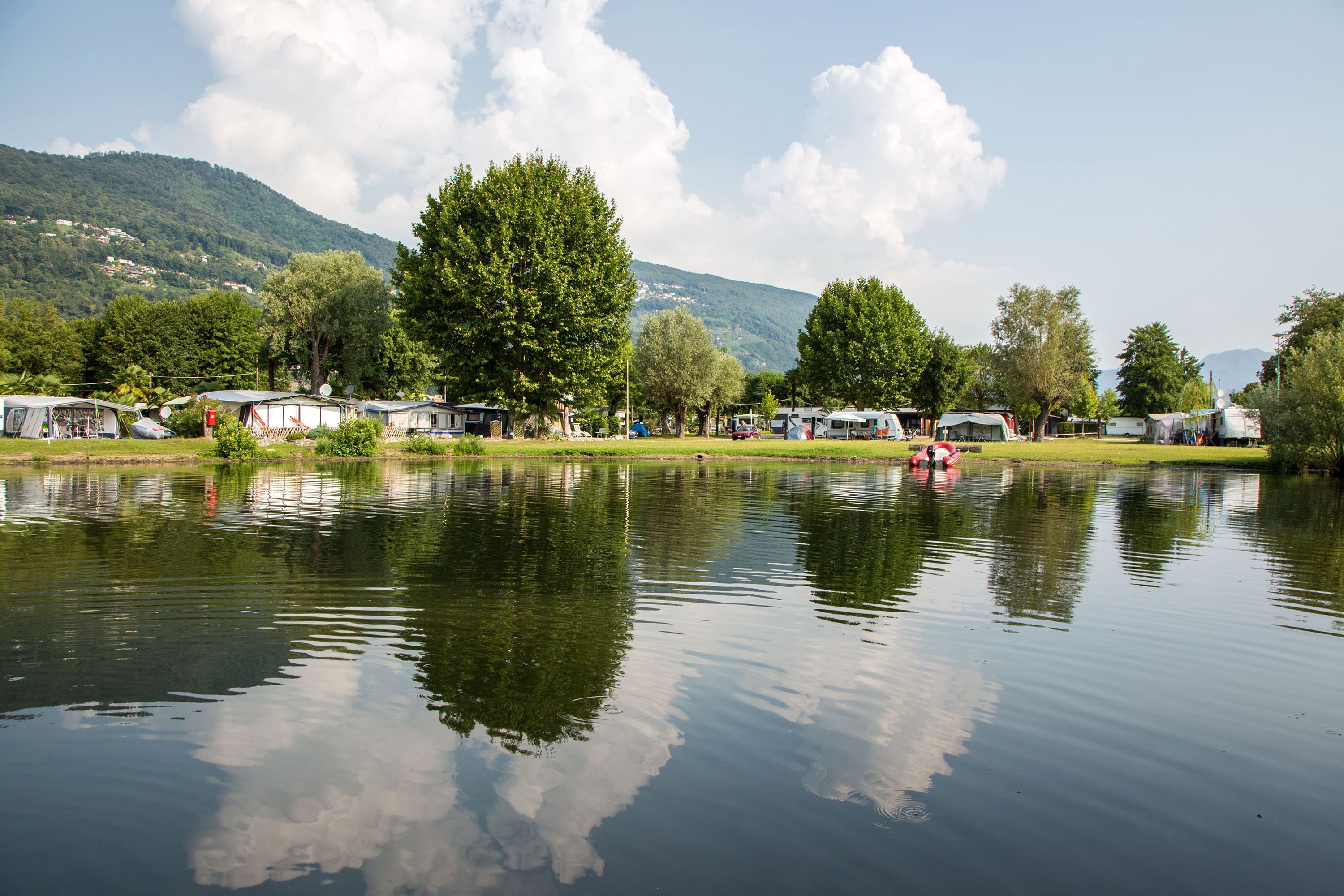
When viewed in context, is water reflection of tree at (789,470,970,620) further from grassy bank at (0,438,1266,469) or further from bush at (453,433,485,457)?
bush at (453,433,485,457)

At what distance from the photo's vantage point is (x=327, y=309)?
77062 mm

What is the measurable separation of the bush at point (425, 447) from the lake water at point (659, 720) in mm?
33769

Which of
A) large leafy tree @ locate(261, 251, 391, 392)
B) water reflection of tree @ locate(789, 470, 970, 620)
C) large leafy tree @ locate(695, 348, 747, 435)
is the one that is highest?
large leafy tree @ locate(261, 251, 391, 392)

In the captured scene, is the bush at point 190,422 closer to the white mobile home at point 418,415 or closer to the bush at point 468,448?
the bush at point 468,448

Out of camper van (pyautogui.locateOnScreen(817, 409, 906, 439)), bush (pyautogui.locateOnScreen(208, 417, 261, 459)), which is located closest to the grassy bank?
bush (pyautogui.locateOnScreen(208, 417, 261, 459))

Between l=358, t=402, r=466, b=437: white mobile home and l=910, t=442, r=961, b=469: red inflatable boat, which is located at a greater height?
l=358, t=402, r=466, b=437: white mobile home

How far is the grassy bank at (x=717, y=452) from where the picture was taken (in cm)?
4091

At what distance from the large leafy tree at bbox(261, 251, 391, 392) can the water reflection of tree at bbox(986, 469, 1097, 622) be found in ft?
Answer: 215

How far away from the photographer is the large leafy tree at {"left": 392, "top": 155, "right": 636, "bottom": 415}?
54719mm

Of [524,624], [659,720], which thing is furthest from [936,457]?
[659,720]

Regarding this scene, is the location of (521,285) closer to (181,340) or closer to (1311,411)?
(1311,411)

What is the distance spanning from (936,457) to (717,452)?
556 inches

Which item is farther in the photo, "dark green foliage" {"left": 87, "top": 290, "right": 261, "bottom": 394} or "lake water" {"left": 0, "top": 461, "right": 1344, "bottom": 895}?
"dark green foliage" {"left": 87, "top": 290, "right": 261, "bottom": 394}

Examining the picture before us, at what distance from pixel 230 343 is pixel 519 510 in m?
81.4
